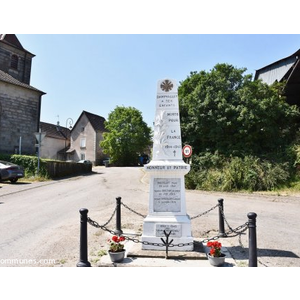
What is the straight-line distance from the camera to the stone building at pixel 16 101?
968 inches

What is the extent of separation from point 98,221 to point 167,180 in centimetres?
310

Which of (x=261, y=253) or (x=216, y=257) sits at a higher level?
(x=216, y=257)

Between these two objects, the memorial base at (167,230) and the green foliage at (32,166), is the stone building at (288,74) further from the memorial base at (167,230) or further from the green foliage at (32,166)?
the green foliage at (32,166)

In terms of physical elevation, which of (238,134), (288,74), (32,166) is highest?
(288,74)

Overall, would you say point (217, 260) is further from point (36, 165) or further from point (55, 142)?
point (55, 142)

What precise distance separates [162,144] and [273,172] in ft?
34.9

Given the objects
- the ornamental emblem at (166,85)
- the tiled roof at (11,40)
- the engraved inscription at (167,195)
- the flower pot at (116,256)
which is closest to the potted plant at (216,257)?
the engraved inscription at (167,195)

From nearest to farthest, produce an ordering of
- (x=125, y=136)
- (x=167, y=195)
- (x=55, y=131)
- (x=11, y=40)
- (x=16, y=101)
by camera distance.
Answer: (x=167, y=195)
(x=16, y=101)
(x=11, y=40)
(x=125, y=136)
(x=55, y=131)

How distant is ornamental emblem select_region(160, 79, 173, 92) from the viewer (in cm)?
605

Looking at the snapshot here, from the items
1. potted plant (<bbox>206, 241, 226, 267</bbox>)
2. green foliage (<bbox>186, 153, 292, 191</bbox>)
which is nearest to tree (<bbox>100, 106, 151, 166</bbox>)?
green foliage (<bbox>186, 153, 292, 191</bbox>)

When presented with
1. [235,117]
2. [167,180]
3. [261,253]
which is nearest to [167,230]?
[167,180]

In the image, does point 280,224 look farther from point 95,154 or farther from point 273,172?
point 95,154

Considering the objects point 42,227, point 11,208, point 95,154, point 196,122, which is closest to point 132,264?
Answer: point 42,227

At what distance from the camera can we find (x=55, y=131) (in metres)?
50.5
